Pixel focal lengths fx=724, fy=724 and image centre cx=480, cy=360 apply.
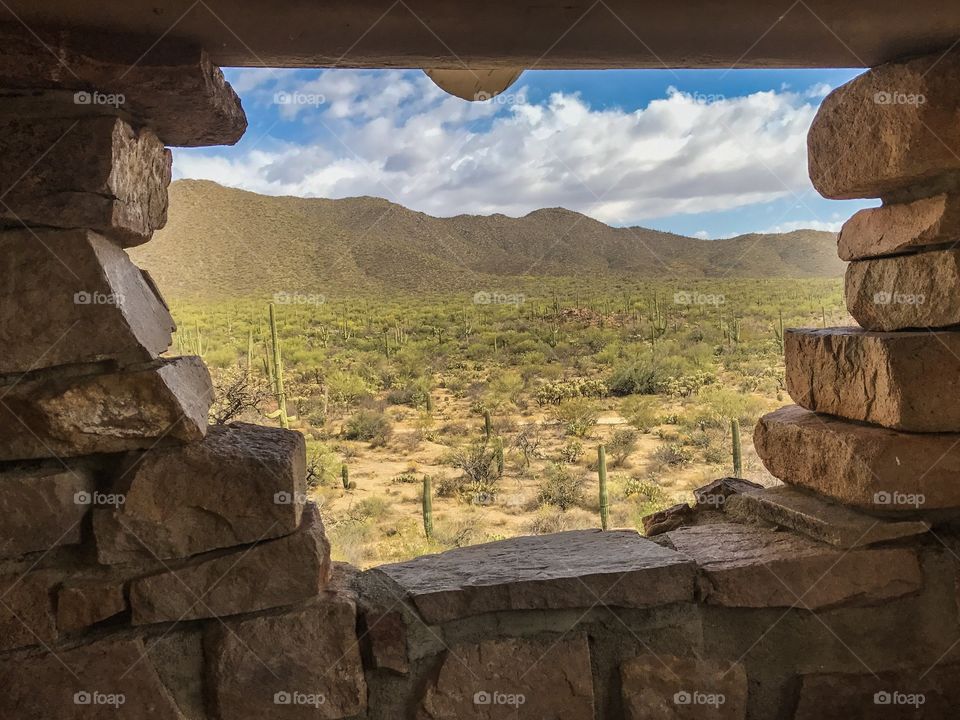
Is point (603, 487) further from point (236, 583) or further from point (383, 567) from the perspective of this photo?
point (236, 583)

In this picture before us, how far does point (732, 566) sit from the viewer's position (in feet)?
6.73

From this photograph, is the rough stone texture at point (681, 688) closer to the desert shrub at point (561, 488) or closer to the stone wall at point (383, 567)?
the stone wall at point (383, 567)

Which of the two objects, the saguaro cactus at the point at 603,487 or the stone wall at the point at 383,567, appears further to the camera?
the saguaro cactus at the point at 603,487

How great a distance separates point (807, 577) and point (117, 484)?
6.14 ft

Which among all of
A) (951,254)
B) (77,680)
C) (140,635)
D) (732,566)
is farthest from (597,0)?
(77,680)

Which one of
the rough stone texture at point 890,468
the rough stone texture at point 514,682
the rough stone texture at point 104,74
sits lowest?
the rough stone texture at point 514,682

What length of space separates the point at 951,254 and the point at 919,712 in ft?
4.38

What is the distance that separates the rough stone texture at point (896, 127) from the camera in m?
2.01

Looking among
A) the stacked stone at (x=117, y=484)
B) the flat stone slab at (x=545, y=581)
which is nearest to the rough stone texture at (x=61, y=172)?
the stacked stone at (x=117, y=484)

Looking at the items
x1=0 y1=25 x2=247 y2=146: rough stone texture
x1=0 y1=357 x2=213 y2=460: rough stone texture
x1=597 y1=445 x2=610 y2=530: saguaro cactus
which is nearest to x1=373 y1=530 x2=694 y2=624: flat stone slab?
x1=0 y1=357 x2=213 y2=460: rough stone texture

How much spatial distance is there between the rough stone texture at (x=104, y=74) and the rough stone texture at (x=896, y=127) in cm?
185

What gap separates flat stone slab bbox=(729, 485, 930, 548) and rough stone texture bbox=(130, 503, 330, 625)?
145cm

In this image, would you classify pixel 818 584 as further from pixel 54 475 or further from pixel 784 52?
pixel 54 475

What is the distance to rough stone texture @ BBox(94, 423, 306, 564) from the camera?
1721mm
